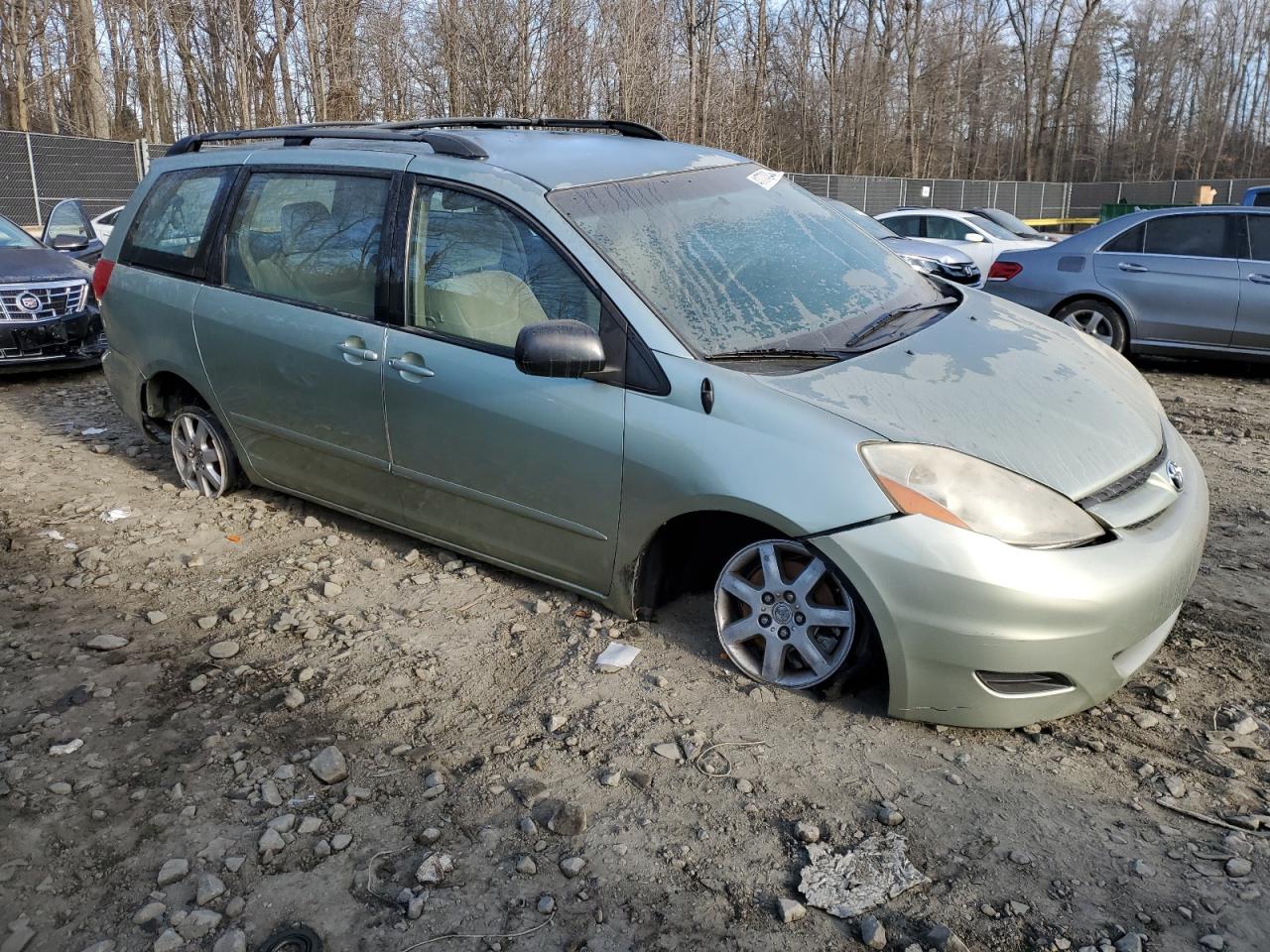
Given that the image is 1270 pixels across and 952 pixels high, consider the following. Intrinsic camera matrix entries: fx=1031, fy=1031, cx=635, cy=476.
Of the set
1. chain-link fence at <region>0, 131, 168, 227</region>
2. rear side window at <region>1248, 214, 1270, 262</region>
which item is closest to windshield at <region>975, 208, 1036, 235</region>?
rear side window at <region>1248, 214, 1270, 262</region>

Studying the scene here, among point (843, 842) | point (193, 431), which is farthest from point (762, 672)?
point (193, 431)

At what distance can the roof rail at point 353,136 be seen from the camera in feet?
13.1

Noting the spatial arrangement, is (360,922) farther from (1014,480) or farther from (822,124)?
(822,124)

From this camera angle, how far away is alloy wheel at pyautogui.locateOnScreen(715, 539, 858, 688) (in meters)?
3.20

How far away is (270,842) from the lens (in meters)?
2.71

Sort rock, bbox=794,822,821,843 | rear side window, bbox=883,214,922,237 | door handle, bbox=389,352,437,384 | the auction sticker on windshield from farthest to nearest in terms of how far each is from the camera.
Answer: rear side window, bbox=883,214,922,237
the auction sticker on windshield
door handle, bbox=389,352,437,384
rock, bbox=794,822,821,843

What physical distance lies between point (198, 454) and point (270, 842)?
3036 mm

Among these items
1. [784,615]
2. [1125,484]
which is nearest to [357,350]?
[784,615]

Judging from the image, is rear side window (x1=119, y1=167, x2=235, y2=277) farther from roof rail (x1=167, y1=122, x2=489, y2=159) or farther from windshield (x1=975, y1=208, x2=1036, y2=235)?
windshield (x1=975, y1=208, x2=1036, y2=235)

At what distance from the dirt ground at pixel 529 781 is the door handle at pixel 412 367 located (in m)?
0.90

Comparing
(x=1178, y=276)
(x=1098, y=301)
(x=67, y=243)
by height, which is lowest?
(x=1098, y=301)

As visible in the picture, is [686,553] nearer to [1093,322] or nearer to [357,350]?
[357,350]

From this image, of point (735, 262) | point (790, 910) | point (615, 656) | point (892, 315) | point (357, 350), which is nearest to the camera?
point (790, 910)

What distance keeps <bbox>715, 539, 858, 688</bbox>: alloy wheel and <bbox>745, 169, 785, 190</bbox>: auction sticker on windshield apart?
1.81m
